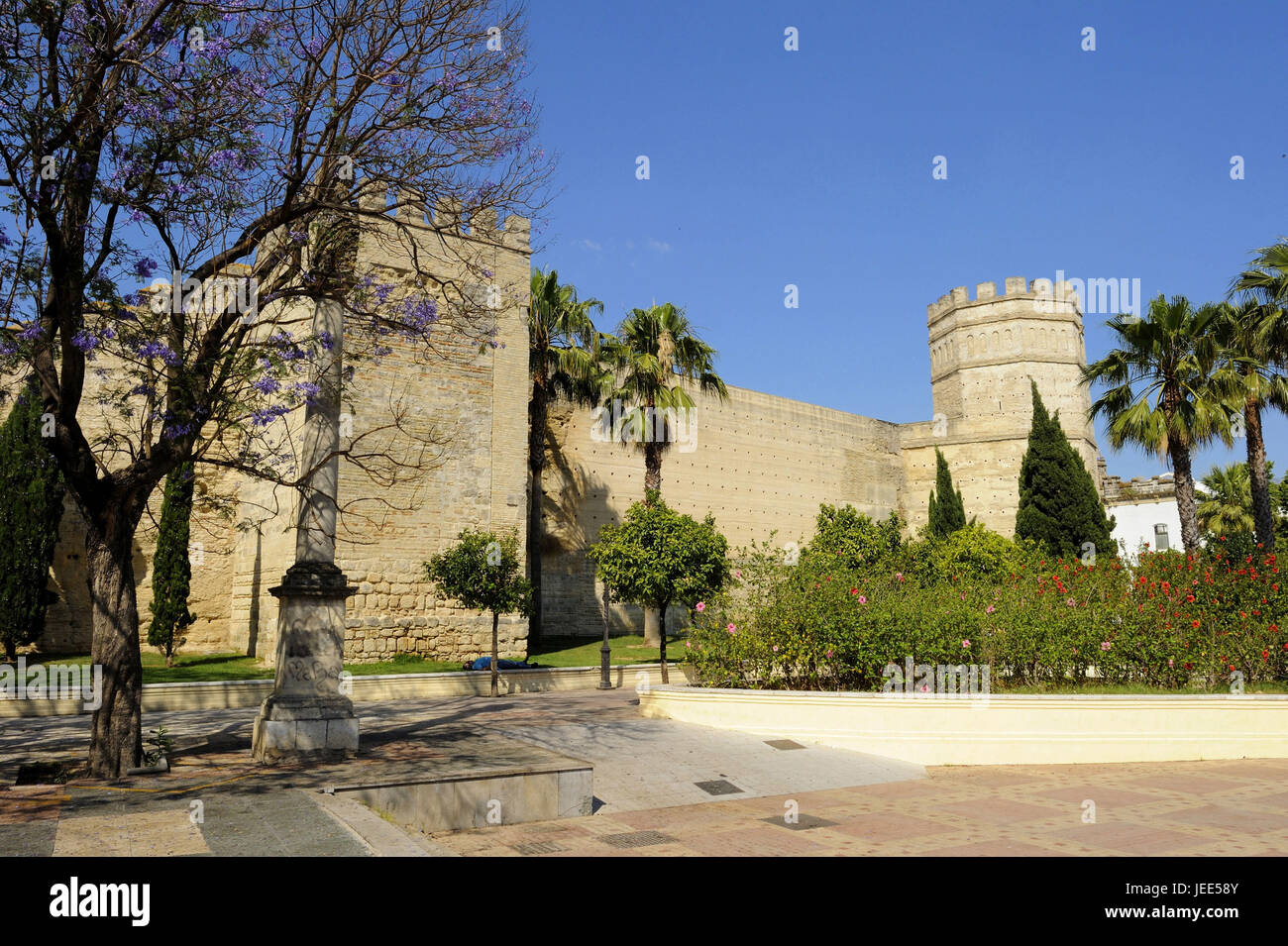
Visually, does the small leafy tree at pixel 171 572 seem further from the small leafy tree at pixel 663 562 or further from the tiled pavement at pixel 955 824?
the tiled pavement at pixel 955 824

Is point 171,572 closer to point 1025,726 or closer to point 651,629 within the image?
point 651,629

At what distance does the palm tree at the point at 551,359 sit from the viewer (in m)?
22.8

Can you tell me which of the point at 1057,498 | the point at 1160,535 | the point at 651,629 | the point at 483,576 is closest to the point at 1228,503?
the point at 1160,535

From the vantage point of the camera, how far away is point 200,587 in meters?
20.3

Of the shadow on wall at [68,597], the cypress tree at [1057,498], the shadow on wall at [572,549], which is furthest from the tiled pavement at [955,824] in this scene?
the cypress tree at [1057,498]

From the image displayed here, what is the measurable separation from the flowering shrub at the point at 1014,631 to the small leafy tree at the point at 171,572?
34.6ft

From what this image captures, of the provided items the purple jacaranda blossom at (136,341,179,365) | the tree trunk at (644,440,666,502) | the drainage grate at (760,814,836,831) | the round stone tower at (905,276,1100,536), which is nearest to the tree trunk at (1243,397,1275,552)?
the tree trunk at (644,440,666,502)

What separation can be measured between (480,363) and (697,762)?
534 inches

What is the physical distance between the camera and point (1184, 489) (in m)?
18.3

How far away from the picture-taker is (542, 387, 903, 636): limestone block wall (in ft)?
90.8

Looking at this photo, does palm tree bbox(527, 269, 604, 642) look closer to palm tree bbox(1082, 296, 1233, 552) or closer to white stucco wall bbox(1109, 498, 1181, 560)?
palm tree bbox(1082, 296, 1233, 552)

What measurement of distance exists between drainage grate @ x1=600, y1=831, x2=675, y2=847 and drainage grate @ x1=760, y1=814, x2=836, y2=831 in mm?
1012
